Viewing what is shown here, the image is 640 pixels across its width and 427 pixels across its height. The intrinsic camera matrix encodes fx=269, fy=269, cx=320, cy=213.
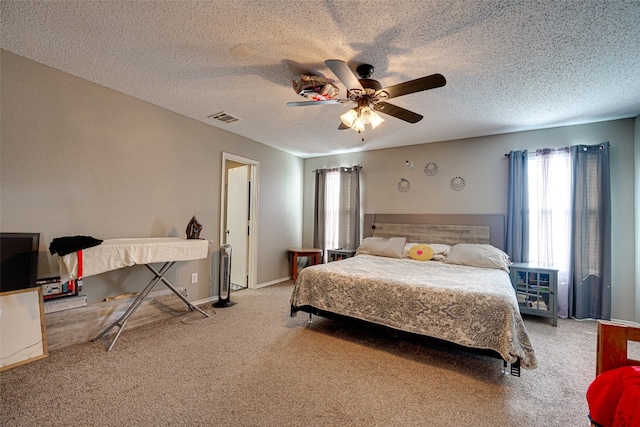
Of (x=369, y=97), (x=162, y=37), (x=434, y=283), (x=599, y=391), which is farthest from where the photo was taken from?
(x=434, y=283)

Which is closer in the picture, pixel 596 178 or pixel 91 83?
pixel 91 83

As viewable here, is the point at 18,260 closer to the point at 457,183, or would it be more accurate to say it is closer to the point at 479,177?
the point at 457,183

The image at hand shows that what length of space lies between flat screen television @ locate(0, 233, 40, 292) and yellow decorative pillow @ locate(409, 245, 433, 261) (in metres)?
4.06

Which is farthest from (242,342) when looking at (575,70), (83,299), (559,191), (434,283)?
(559,191)

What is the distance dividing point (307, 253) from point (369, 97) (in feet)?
10.8

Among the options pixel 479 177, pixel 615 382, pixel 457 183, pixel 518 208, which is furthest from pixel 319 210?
pixel 615 382

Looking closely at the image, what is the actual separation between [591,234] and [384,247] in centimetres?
252

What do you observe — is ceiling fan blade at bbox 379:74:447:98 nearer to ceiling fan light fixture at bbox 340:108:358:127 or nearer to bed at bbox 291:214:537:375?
ceiling fan light fixture at bbox 340:108:358:127

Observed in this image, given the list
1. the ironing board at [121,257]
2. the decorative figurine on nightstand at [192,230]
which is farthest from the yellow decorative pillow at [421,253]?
the decorative figurine on nightstand at [192,230]

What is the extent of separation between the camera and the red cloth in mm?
974

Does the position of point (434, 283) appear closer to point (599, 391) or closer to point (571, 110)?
point (599, 391)

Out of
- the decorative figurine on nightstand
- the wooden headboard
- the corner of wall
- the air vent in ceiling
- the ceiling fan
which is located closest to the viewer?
the ceiling fan

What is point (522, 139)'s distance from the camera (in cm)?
383

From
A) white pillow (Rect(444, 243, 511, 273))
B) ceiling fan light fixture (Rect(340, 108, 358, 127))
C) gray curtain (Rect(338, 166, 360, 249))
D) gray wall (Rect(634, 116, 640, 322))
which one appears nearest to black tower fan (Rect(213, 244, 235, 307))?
gray curtain (Rect(338, 166, 360, 249))
